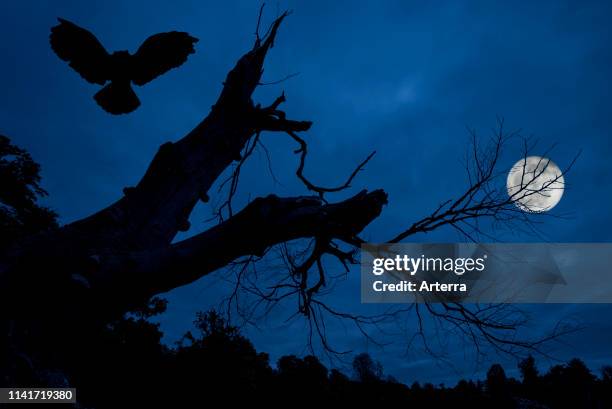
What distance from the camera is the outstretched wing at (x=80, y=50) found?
4090mm

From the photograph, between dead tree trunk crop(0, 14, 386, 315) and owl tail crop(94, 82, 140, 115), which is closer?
dead tree trunk crop(0, 14, 386, 315)

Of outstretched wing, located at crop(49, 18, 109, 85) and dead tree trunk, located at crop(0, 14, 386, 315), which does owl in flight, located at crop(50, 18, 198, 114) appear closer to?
outstretched wing, located at crop(49, 18, 109, 85)

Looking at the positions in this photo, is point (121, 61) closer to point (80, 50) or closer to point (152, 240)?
point (80, 50)

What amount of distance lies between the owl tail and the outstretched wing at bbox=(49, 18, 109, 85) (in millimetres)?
137

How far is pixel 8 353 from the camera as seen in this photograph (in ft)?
9.86

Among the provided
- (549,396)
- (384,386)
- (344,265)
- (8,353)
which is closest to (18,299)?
(8,353)

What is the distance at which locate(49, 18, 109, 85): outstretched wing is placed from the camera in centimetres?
409

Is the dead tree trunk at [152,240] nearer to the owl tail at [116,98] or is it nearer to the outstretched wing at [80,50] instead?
the owl tail at [116,98]

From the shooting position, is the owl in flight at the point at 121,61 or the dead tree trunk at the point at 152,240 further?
the owl in flight at the point at 121,61

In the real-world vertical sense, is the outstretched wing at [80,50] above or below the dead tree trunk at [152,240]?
above

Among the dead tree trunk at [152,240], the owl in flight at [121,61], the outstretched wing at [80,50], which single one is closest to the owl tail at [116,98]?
the owl in flight at [121,61]

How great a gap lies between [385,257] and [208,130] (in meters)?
2.57

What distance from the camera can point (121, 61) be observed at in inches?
170

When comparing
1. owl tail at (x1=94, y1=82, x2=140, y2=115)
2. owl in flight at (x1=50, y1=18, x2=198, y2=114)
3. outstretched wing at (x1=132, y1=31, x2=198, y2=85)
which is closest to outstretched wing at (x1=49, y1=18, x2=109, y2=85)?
owl in flight at (x1=50, y1=18, x2=198, y2=114)
